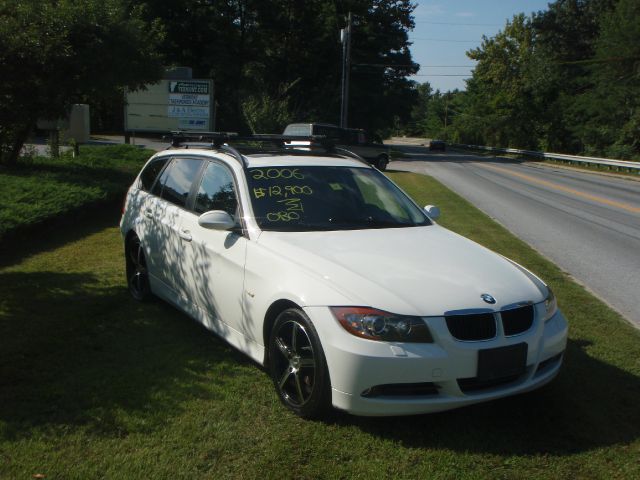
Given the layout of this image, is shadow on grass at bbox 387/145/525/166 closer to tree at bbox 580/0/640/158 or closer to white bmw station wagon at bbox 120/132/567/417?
tree at bbox 580/0/640/158

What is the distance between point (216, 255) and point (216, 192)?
0.66 metres

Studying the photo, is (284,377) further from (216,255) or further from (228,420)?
(216,255)

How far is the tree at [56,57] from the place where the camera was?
39.3 ft

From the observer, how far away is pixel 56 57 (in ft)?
41.5

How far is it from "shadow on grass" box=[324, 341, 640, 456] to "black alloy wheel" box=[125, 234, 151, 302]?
308cm

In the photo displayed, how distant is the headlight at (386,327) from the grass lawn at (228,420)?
0.62 metres

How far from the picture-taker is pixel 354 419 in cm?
395

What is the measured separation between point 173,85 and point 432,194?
1131 cm

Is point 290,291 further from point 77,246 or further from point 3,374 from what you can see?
point 77,246

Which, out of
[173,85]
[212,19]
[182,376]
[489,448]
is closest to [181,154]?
[182,376]

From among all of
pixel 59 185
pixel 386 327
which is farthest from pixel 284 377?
pixel 59 185

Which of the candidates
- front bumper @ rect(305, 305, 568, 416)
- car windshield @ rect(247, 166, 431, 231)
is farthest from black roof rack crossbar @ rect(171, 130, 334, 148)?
front bumper @ rect(305, 305, 568, 416)

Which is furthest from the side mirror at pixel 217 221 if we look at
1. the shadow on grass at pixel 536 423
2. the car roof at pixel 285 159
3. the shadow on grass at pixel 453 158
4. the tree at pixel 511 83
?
the tree at pixel 511 83

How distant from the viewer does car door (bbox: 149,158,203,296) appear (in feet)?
18.1
